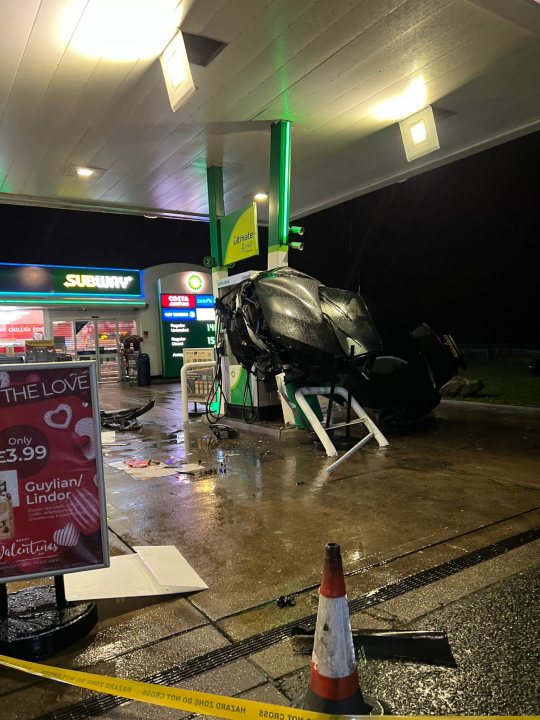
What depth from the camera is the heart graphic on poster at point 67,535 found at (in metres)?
2.62

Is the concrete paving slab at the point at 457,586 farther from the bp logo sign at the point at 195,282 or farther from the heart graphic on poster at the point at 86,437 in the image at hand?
the bp logo sign at the point at 195,282

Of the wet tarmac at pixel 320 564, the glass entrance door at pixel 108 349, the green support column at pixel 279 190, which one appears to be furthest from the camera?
the glass entrance door at pixel 108 349

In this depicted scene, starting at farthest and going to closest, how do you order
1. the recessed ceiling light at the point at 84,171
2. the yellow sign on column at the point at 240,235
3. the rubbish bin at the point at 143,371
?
the rubbish bin at the point at 143,371
the recessed ceiling light at the point at 84,171
the yellow sign on column at the point at 240,235

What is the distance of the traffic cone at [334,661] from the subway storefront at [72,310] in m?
17.4

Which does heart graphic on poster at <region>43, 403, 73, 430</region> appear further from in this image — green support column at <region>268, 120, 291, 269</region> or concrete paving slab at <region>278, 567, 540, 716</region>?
green support column at <region>268, 120, 291, 269</region>

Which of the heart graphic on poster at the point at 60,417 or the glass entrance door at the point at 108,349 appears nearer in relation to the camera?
the heart graphic on poster at the point at 60,417

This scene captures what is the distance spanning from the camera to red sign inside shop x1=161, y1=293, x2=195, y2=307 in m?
21.8

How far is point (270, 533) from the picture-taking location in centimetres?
404

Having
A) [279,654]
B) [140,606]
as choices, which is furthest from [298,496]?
[279,654]

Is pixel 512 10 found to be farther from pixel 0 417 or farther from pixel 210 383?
pixel 210 383

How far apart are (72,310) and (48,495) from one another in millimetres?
19688

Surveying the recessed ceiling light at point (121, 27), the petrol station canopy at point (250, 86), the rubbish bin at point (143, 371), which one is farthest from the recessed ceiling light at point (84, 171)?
the rubbish bin at point (143, 371)

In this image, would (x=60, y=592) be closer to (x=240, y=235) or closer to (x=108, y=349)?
(x=240, y=235)

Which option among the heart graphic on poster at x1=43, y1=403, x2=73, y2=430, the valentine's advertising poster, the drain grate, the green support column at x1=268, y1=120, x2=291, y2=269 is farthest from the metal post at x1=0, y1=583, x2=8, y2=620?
the green support column at x1=268, y1=120, x2=291, y2=269
